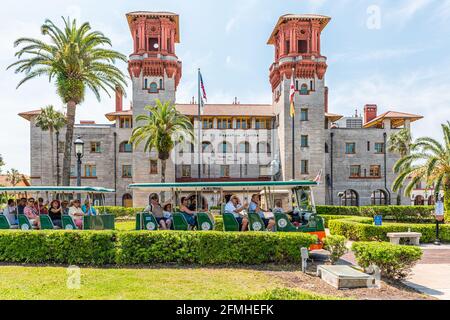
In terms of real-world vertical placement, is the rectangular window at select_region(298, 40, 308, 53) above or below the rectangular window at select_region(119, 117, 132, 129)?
above

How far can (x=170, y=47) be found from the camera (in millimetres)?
47000

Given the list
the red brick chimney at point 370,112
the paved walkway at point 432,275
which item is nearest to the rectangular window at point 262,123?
the red brick chimney at point 370,112

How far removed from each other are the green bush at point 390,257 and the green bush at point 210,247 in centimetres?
201

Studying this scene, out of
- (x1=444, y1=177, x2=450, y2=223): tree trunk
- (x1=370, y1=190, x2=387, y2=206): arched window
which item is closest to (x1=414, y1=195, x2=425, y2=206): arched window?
(x1=370, y1=190, x2=387, y2=206): arched window

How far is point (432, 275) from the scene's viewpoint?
460 inches

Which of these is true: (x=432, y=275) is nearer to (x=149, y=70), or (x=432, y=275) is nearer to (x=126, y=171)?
(x=149, y=70)

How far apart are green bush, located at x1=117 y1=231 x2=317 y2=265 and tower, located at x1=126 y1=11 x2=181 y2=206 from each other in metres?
34.0

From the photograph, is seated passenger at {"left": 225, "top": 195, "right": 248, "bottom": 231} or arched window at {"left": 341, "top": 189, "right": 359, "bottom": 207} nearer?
seated passenger at {"left": 225, "top": 195, "right": 248, "bottom": 231}

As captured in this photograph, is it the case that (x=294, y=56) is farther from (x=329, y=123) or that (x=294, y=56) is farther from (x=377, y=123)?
(x=377, y=123)

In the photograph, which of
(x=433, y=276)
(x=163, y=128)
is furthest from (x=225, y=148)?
(x=433, y=276)

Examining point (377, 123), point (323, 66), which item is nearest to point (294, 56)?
point (323, 66)

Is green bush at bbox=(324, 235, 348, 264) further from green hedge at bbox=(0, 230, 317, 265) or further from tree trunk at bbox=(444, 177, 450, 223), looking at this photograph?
tree trunk at bbox=(444, 177, 450, 223)

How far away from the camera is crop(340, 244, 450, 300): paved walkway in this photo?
32.0 ft

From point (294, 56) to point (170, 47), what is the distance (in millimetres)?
14141
